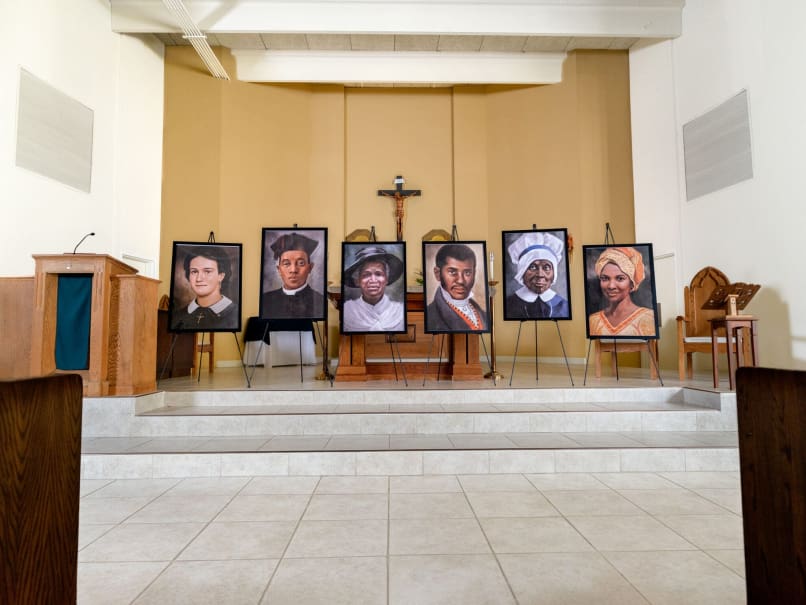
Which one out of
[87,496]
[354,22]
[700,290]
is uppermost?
[354,22]

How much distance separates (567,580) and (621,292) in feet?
11.5

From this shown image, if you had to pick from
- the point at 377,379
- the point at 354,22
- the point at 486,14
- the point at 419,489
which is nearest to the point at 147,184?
the point at 354,22

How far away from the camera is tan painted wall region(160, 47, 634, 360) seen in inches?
277

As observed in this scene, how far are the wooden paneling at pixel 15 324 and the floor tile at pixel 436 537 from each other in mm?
3232

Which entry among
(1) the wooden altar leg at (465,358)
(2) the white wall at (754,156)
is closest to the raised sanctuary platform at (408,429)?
(1) the wooden altar leg at (465,358)

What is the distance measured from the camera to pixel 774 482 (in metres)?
0.94

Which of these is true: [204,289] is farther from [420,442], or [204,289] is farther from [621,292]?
[621,292]

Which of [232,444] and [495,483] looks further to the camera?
[232,444]

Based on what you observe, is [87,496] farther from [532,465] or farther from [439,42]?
[439,42]

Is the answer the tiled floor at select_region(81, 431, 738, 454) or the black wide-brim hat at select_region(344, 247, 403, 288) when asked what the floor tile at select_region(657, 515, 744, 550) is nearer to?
the tiled floor at select_region(81, 431, 738, 454)

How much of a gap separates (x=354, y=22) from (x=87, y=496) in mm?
6143

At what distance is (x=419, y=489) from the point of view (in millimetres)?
2709

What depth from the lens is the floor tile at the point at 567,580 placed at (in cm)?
156

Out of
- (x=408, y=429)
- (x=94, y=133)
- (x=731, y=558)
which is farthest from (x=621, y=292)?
(x=94, y=133)
